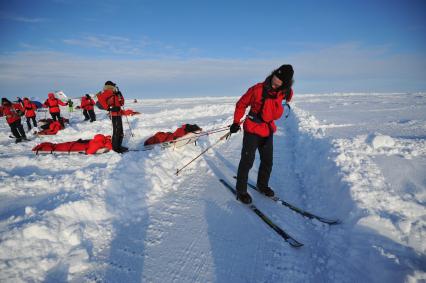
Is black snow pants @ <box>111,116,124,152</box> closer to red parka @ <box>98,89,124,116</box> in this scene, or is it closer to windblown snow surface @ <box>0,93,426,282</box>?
red parka @ <box>98,89,124,116</box>

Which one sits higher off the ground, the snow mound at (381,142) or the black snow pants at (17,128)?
the snow mound at (381,142)

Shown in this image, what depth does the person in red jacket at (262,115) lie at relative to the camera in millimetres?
3501

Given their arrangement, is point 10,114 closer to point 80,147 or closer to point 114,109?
point 80,147

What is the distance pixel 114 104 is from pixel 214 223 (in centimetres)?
509

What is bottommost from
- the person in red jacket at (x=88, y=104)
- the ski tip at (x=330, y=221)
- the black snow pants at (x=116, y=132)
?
the ski tip at (x=330, y=221)

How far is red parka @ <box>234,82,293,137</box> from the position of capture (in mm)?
3613

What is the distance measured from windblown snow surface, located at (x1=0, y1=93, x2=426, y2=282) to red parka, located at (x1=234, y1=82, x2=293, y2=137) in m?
1.20

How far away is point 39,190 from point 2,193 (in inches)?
22.9

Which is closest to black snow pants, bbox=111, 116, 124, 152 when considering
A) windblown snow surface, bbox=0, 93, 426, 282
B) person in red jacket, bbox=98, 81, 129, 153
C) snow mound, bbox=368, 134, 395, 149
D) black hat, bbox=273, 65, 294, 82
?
person in red jacket, bbox=98, 81, 129, 153

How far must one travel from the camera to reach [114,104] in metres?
7.09

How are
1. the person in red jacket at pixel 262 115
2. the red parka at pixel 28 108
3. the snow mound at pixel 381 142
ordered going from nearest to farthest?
the person in red jacket at pixel 262 115 → the snow mound at pixel 381 142 → the red parka at pixel 28 108

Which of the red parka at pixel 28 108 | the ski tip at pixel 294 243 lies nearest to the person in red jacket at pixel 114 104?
the ski tip at pixel 294 243

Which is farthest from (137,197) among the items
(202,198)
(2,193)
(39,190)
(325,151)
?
(325,151)

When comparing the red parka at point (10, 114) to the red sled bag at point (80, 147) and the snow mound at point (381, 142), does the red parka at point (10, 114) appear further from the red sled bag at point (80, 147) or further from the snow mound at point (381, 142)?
the snow mound at point (381, 142)
